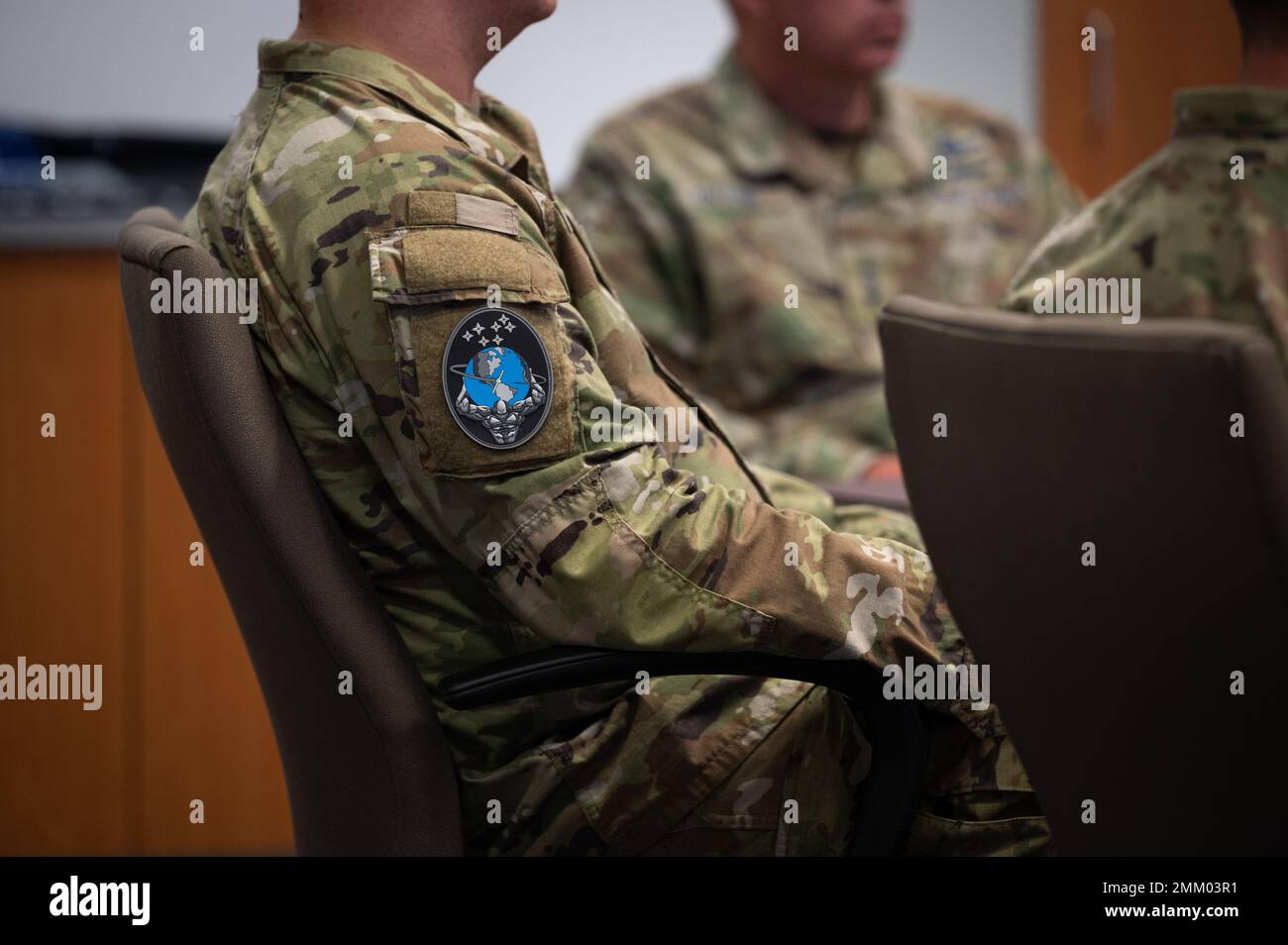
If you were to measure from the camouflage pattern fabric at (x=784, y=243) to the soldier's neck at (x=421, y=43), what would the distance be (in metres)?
0.86

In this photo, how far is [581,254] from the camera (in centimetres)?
99

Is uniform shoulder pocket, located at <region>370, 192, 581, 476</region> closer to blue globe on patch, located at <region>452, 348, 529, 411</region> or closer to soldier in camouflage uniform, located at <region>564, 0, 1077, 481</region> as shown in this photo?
blue globe on patch, located at <region>452, 348, 529, 411</region>

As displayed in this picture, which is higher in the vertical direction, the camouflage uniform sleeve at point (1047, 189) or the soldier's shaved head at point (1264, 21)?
the camouflage uniform sleeve at point (1047, 189)

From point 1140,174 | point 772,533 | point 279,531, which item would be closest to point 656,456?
point 772,533

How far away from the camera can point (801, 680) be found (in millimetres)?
883

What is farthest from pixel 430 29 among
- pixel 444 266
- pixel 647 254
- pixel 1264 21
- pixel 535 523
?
pixel 647 254

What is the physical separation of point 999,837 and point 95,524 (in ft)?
4.43

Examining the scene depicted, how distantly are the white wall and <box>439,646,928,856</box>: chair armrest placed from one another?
1.87 feet

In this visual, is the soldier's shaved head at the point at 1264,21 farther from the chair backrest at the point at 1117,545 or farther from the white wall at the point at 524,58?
the white wall at the point at 524,58

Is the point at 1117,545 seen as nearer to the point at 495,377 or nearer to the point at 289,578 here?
the point at 495,377

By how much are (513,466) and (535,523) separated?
4cm

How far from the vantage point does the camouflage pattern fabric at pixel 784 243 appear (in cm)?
197

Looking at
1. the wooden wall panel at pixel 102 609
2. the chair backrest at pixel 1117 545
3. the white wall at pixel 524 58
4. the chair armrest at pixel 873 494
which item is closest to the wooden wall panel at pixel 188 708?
the wooden wall panel at pixel 102 609
